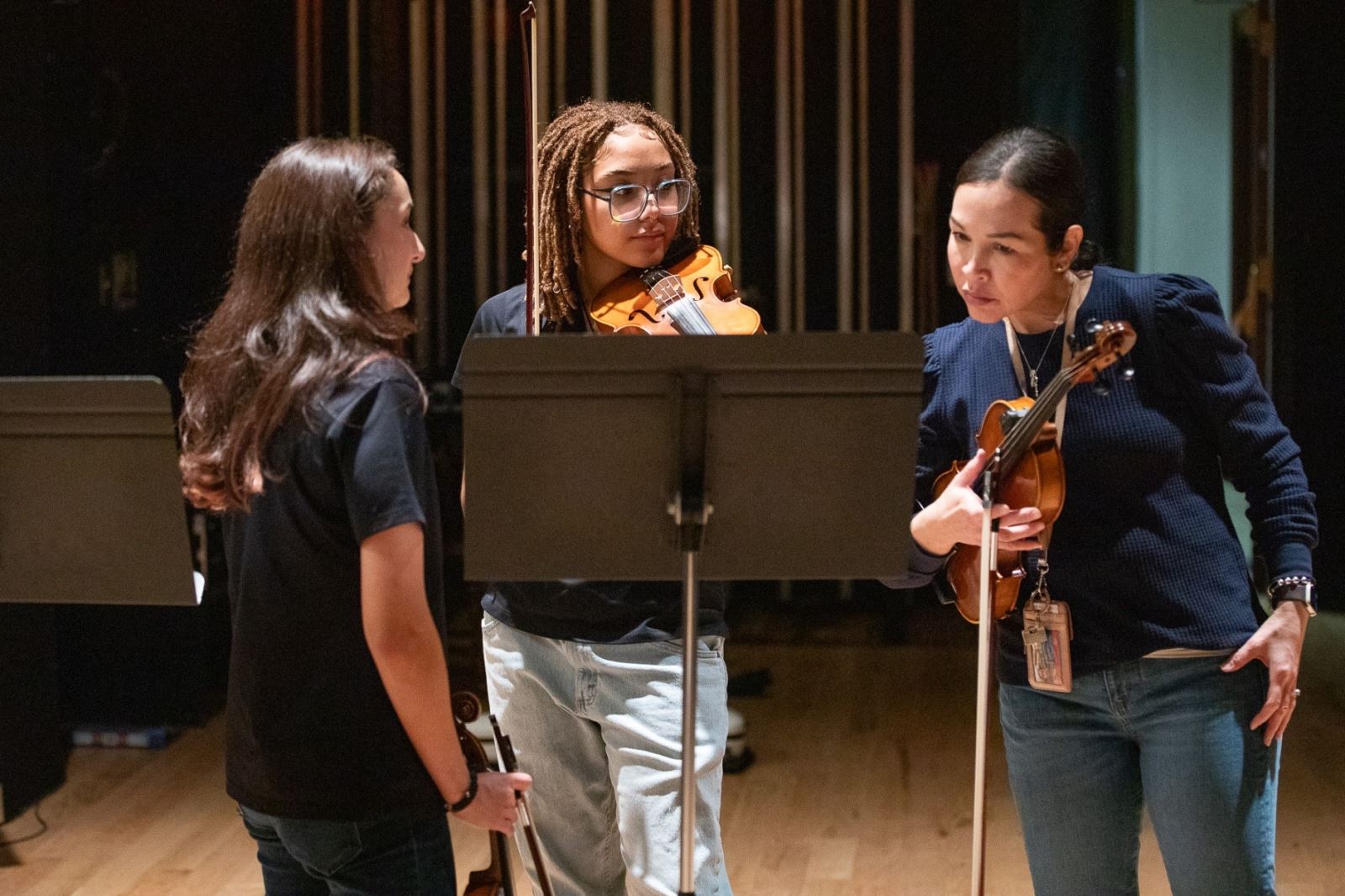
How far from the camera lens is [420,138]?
17.4 feet

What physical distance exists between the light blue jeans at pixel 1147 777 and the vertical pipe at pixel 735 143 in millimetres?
3677

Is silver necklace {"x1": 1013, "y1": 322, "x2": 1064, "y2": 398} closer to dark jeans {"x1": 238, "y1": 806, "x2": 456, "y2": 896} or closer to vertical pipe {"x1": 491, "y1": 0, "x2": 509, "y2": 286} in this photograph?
dark jeans {"x1": 238, "y1": 806, "x2": 456, "y2": 896}

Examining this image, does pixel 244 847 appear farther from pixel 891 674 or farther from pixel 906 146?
pixel 906 146

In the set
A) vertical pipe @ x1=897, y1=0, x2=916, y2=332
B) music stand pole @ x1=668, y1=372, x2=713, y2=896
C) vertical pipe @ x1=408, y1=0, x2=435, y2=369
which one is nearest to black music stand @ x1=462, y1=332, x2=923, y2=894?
music stand pole @ x1=668, y1=372, x2=713, y2=896

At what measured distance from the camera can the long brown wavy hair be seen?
1507 mm

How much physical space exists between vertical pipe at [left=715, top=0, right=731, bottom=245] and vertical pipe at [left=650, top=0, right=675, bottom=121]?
162 millimetres

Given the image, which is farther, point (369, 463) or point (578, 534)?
point (578, 534)

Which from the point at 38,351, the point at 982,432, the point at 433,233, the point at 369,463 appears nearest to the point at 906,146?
the point at 433,233

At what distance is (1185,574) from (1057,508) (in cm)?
17

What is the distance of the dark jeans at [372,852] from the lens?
1.55m

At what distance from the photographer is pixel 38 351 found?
3.62 m

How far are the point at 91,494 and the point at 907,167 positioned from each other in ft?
12.8

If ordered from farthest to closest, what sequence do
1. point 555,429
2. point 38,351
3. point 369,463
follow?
point 38,351, point 555,429, point 369,463

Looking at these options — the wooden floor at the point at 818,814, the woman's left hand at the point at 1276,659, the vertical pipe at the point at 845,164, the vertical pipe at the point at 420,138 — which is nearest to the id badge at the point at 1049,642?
the woman's left hand at the point at 1276,659
